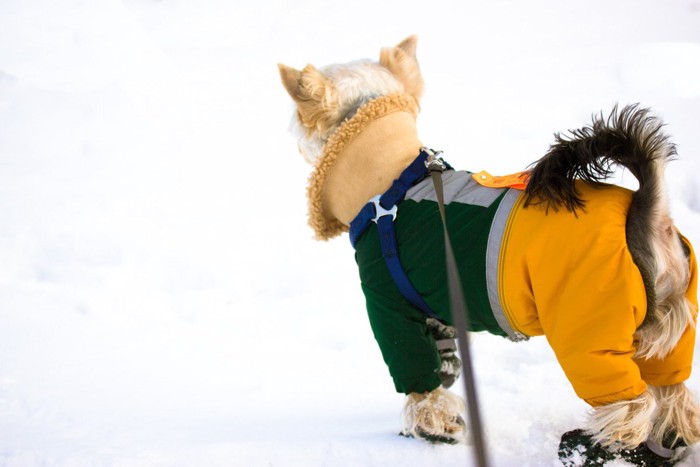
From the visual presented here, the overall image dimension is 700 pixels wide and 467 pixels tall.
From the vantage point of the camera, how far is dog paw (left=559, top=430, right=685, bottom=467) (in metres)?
1.37

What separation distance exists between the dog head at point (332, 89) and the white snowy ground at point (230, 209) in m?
1.06

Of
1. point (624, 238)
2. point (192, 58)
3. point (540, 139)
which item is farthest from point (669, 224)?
point (192, 58)

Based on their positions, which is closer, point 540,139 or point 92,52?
point 540,139

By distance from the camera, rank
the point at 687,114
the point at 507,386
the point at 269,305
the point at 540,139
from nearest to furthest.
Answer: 1. the point at 507,386
2. the point at 269,305
3. the point at 687,114
4. the point at 540,139

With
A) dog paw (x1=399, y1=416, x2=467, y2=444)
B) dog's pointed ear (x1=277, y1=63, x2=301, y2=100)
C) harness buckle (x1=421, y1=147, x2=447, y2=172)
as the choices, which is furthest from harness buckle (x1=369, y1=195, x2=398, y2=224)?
dog paw (x1=399, y1=416, x2=467, y2=444)

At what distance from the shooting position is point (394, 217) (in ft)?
5.76

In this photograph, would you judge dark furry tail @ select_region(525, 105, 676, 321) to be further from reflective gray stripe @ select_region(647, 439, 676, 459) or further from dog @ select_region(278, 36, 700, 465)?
reflective gray stripe @ select_region(647, 439, 676, 459)

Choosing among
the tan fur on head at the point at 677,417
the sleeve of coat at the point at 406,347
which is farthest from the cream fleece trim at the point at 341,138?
the tan fur on head at the point at 677,417

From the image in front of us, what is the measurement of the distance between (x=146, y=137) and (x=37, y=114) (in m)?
0.91

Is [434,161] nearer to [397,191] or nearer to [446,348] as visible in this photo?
[397,191]

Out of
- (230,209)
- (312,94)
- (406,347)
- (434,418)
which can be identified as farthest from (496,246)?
(230,209)

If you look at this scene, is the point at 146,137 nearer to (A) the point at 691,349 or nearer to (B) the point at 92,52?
(B) the point at 92,52

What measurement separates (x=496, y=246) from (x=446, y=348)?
2.30ft

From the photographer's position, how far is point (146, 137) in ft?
15.2
